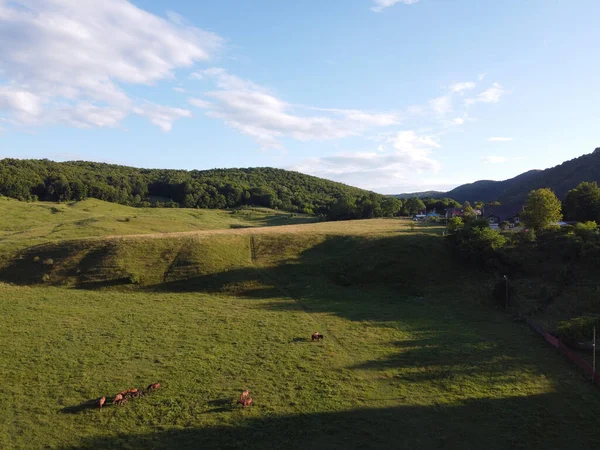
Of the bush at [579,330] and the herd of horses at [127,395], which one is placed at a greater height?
the bush at [579,330]

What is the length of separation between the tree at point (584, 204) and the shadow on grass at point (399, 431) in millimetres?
66807

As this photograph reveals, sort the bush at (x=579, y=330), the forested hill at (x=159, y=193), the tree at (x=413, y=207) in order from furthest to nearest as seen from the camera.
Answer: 1. the tree at (x=413, y=207)
2. the forested hill at (x=159, y=193)
3. the bush at (x=579, y=330)

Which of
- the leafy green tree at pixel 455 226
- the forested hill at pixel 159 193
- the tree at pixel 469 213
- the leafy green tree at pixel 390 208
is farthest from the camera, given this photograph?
the forested hill at pixel 159 193

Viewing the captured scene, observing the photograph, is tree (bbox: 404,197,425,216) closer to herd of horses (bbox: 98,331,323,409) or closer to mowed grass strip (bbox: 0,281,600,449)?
mowed grass strip (bbox: 0,281,600,449)

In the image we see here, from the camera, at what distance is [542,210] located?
196 feet

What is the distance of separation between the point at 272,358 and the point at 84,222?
6805 centimetres

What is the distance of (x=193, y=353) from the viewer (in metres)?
27.3

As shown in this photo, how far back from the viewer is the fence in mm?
24773

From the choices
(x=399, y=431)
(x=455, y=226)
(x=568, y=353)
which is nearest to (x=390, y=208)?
(x=455, y=226)

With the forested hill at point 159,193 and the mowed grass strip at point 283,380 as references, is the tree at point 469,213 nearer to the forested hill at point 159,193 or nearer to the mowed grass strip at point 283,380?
the forested hill at point 159,193

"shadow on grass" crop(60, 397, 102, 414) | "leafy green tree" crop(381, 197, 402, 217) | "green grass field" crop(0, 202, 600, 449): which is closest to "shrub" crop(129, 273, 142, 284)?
"green grass field" crop(0, 202, 600, 449)

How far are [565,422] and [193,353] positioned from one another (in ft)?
75.4

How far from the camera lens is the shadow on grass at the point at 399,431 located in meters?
17.6

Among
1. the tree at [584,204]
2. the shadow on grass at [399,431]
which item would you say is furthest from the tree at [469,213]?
the shadow on grass at [399,431]
